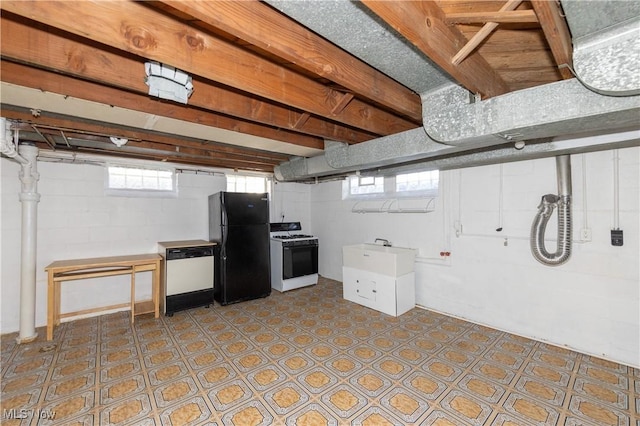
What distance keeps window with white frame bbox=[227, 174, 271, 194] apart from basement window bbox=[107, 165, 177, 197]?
94 centimetres

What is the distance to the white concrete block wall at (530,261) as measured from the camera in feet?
8.00

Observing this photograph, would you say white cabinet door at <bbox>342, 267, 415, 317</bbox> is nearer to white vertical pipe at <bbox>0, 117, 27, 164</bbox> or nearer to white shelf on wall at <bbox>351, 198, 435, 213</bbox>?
white shelf on wall at <bbox>351, 198, 435, 213</bbox>

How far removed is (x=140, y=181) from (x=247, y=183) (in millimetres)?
1718

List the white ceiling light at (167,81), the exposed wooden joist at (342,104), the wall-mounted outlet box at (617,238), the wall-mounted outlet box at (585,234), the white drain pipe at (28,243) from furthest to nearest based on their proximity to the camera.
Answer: the white drain pipe at (28,243)
the wall-mounted outlet box at (585,234)
the wall-mounted outlet box at (617,238)
the exposed wooden joist at (342,104)
the white ceiling light at (167,81)

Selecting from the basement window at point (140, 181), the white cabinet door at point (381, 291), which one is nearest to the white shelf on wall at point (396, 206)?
the white cabinet door at point (381, 291)

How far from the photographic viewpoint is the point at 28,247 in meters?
2.95

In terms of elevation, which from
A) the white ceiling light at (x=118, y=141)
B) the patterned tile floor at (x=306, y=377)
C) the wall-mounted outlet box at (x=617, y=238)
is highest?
the white ceiling light at (x=118, y=141)

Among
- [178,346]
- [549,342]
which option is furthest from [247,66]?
[549,342]

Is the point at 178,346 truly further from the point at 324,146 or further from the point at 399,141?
the point at 399,141

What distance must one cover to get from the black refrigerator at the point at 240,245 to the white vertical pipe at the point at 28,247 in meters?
1.97

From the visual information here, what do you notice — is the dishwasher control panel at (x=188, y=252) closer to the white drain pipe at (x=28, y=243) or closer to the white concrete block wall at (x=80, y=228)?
the white concrete block wall at (x=80, y=228)

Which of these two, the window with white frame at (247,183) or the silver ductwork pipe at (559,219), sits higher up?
the window with white frame at (247,183)

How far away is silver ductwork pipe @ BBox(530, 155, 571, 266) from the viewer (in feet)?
8.64

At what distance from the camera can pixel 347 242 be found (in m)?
5.06
